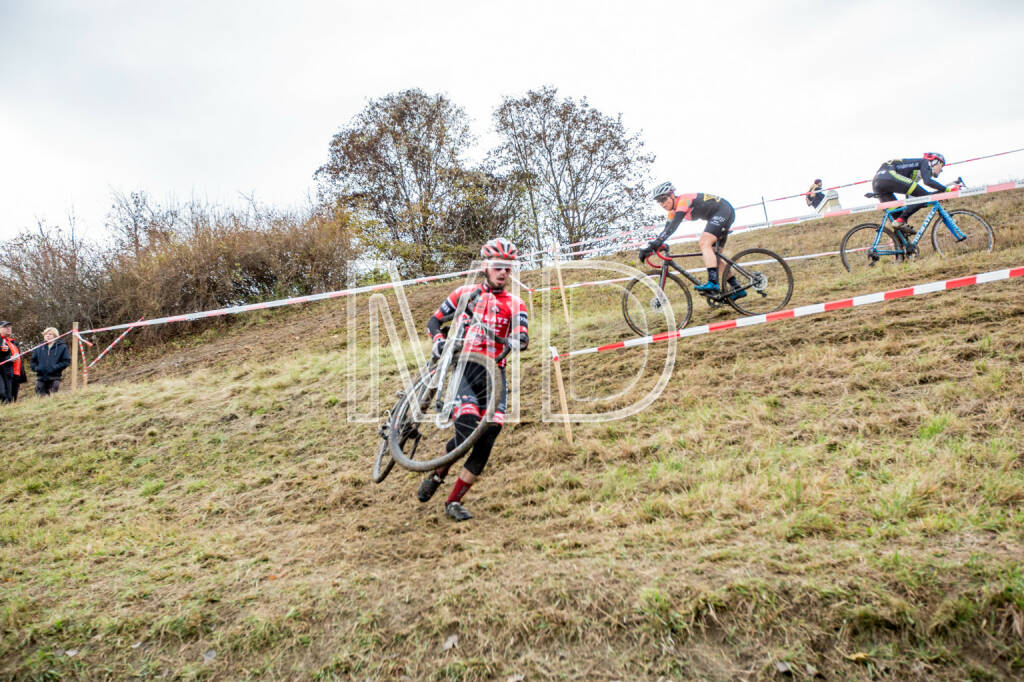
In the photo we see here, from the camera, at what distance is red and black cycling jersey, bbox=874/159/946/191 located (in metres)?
9.42

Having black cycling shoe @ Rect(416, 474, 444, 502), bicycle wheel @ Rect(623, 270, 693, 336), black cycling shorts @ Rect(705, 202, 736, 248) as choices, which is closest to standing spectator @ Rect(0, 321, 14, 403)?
black cycling shoe @ Rect(416, 474, 444, 502)

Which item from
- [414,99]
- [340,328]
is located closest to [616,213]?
[414,99]

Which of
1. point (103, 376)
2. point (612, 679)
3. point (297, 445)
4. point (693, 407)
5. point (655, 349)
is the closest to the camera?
point (612, 679)

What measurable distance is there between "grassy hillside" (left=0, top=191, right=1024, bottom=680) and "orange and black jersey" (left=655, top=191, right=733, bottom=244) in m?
1.70

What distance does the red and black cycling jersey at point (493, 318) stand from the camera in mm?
5262

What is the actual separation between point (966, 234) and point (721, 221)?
5.39m

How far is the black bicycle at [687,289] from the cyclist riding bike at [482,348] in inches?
138

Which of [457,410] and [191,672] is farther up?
[457,410]

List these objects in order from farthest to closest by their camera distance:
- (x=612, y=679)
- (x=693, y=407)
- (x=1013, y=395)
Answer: (x=693, y=407) < (x=1013, y=395) < (x=612, y=679)

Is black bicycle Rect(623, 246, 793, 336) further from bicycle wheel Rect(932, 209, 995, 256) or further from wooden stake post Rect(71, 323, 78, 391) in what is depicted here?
wooden stake post Rect(71, 323, 78, 391)

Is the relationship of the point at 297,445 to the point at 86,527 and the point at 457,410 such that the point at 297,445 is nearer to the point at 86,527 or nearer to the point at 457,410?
the point at 86,527

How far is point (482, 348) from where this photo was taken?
5270 mm

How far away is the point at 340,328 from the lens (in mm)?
14570

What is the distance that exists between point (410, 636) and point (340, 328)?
11.7 meters
